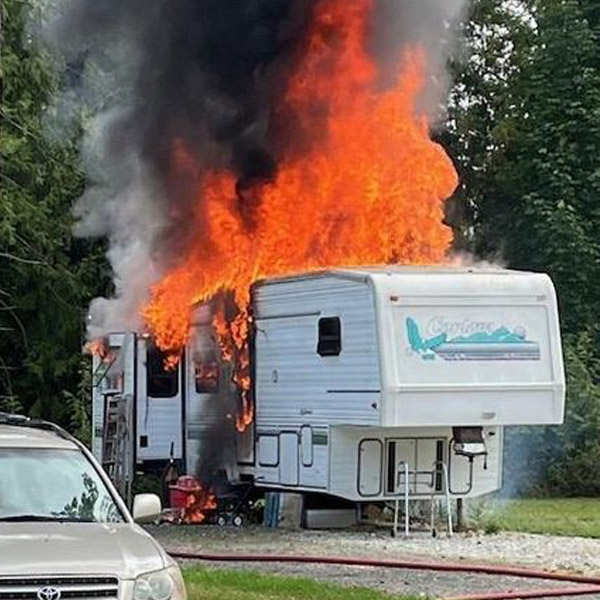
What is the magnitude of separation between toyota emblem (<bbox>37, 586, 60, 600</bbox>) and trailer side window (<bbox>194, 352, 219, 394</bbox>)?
11.5m

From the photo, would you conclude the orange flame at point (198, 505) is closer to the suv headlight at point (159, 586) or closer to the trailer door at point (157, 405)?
the trailer door at point (157, 405)

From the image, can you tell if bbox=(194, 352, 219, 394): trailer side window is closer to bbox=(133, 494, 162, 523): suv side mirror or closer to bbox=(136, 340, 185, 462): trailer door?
bbox=(136, 340, 185, 462): trailer door

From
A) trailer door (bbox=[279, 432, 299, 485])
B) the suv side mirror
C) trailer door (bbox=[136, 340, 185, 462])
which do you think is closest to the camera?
the suv side mirror

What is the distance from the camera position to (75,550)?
836 cm

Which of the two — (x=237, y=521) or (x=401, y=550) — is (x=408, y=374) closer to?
(x=401, y=550)

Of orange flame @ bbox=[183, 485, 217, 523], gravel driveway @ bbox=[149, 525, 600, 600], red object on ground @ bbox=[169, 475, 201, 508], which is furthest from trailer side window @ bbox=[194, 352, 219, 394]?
gravel driveway @ bbox=[149, 525, 600, 600]

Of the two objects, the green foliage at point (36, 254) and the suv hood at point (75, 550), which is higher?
the green foliage at point (36, 254)

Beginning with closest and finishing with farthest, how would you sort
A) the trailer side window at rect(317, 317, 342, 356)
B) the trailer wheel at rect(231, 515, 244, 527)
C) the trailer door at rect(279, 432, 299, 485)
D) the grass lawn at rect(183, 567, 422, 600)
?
1. the grass lawn at rect(183, 567, 422, 600)
2. the trailer side window at rect(317, 317, 342, 356)
3. the trailer door at rect(279, 432, 299, 485)
4. the trailer wheel at rect(231, 515, 244, 527)

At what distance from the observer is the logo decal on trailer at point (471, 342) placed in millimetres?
17156

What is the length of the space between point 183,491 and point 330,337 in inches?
117

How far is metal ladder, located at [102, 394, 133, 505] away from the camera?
19.3m

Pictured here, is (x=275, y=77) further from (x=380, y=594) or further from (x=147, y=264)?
(x=380, y=594)

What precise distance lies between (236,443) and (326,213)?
324 centimetres

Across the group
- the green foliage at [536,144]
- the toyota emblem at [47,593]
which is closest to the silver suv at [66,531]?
the toyota emblem at [47,593]
